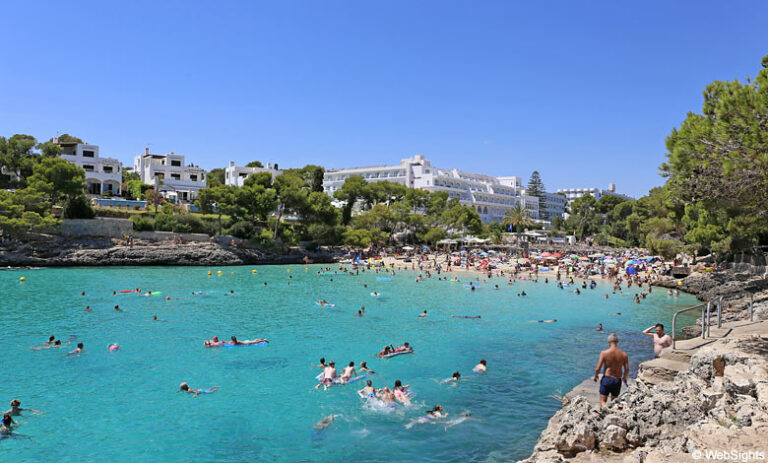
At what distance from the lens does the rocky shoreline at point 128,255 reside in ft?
162

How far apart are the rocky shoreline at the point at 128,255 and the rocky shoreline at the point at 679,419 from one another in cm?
5206

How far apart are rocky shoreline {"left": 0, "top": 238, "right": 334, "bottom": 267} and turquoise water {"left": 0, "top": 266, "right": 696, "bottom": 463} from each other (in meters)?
18.0

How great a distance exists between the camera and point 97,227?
5491 cm

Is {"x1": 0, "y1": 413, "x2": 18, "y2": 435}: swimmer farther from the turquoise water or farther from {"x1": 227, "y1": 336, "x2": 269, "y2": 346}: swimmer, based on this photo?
{"x1": 227, "y1": 336, "x2": 269, "y2": 346}: swimmer

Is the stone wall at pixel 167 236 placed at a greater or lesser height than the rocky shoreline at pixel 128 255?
greater

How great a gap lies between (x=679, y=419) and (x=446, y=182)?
102895 mm

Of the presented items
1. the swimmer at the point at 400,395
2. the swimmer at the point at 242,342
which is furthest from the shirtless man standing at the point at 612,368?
the swimmer at the point at 242,342

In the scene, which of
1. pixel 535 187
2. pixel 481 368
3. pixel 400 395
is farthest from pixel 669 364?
pixel 535 187

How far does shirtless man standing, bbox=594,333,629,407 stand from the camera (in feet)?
30.6

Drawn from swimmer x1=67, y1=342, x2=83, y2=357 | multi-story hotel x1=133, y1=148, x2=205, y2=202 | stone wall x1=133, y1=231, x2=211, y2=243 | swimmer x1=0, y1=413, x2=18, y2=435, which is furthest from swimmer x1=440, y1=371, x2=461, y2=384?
multi-story hotel x1=133, y1=148, x2=205, y2=202

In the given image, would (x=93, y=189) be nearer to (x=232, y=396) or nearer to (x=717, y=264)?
(x=232, y=396)

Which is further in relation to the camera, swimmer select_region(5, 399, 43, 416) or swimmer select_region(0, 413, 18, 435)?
swimmer select_region(5, 399, 43, 416)

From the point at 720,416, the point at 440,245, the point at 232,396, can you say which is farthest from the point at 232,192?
the point at 720,416

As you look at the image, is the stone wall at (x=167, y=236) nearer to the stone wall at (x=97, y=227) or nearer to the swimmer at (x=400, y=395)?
the stone wall at (x=97, y=227)
